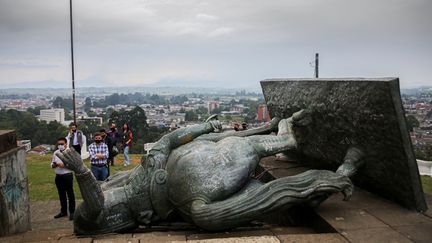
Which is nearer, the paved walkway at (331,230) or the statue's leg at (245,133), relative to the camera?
the paved walkway at (331,230)

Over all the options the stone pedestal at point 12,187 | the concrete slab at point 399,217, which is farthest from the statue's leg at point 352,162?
the stone pedestal at point 12,187

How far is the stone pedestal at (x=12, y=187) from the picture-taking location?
477 centimetres

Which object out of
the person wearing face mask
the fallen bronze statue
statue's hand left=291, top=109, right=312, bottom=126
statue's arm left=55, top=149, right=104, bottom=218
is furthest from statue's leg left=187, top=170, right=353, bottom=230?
the person wearing face mask

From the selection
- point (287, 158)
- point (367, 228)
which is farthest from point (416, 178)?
point (287, 158)

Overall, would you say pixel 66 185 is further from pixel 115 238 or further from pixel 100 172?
pixel 115 238

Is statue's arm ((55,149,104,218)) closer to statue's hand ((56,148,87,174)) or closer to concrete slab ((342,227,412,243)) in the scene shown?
statue's hand ((56,148,87,174))

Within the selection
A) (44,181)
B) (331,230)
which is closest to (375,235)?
(331,230)

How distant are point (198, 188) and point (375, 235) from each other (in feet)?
5.89

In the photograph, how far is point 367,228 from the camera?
414cm

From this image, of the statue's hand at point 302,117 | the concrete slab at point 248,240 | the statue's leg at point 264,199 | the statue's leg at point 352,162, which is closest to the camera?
the concrete slab at point 248,240

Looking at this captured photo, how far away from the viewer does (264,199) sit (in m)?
4.30

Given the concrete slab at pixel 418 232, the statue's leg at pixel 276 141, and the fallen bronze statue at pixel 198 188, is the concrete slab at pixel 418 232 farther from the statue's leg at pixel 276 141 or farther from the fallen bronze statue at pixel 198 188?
the statue's leg at pixel 276 141

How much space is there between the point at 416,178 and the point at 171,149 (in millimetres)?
2785

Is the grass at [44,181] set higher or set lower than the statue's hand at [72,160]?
lower
